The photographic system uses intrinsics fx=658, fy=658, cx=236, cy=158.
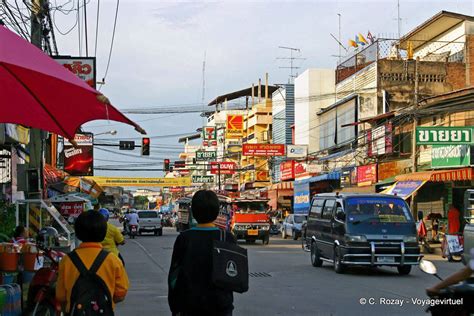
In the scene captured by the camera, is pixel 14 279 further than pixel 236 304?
No

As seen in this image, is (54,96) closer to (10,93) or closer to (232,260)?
(10,93)

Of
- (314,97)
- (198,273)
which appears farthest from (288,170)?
(198,273)

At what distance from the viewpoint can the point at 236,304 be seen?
12055 mm

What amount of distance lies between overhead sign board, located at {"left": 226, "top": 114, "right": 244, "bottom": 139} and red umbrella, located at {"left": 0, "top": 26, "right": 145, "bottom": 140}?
8025 cm

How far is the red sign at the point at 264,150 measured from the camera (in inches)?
2170

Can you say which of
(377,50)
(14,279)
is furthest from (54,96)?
Answer: (377,50)

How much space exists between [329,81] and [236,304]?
44.0 meters

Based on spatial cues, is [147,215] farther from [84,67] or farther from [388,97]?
[84,67]

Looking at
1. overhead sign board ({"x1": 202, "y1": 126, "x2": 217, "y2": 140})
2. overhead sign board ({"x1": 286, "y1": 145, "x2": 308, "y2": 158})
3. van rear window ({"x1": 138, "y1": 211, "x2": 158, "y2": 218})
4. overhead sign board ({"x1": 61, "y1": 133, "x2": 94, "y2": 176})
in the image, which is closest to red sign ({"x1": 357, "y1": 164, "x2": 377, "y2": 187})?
van rear window ({"x1": 138, "y1": 211, "x2": 158, "y2": 218})

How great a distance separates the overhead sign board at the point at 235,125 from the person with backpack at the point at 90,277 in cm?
8226

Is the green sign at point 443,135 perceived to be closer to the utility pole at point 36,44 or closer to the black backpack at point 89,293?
the utility pole at point 36,44

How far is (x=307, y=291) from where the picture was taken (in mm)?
13594

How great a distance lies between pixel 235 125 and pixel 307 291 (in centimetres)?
7470

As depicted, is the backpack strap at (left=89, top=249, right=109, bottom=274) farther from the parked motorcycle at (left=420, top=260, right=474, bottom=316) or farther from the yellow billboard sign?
the yellow billboard sign
